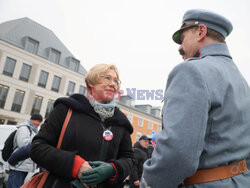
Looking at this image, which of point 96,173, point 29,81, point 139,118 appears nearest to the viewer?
point 96,173

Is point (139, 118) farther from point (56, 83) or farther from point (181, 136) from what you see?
point (181, 136)

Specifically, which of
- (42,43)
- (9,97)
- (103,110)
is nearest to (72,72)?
(42,43)

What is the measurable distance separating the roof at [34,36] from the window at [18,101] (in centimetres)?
530

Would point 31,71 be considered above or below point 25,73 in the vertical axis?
above

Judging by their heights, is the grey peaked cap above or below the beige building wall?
below

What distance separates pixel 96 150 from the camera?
2131 millimetres

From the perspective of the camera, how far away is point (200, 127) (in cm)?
117

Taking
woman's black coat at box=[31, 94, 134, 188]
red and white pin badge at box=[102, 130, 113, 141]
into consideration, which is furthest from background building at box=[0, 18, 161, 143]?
red and white pin badge at box=[102, 130, 113, 141]

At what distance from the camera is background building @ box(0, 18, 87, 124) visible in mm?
25234

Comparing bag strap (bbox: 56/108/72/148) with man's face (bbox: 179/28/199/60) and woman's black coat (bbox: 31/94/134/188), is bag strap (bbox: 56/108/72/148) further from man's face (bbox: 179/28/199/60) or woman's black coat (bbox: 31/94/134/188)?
man's face (bbox: 179/28/199/60)

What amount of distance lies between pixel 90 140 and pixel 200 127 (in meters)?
1.22

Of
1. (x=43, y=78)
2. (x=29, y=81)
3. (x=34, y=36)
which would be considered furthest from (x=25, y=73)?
(x=34, y=36)

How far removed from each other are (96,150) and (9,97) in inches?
1038

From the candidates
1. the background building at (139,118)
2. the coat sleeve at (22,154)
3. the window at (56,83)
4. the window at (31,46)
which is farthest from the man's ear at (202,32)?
the background building at (139,118)
